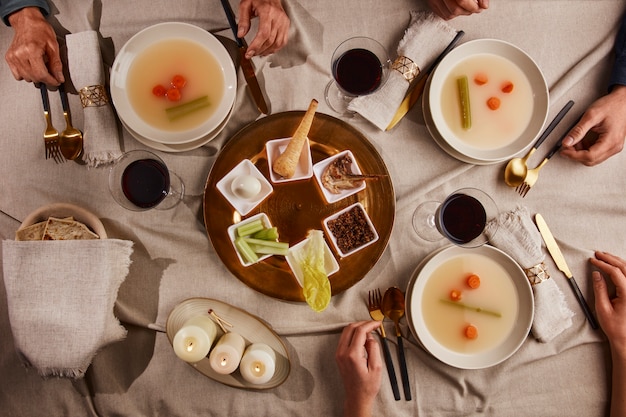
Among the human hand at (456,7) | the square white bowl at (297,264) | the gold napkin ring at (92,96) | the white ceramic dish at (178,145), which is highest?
the human hand at (456,7)

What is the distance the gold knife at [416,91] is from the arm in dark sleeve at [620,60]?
553 millimetres

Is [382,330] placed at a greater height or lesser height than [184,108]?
lesser

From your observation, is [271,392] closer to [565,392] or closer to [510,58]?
[565,392]

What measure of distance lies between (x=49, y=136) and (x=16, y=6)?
1.47ft

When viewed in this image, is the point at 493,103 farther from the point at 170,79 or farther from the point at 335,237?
the point at 170,79

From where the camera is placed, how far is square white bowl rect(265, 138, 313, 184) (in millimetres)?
1349

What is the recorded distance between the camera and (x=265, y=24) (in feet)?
4.46

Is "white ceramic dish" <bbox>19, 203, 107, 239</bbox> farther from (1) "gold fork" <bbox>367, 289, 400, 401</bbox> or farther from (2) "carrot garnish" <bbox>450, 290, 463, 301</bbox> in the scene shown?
(2) "carrot garnish" <bbox>450, 290, 463, 301</bbox>

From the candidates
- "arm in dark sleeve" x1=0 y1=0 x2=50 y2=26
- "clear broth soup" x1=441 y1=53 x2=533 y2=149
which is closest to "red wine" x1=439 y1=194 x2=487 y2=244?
"clear broth soup" x1=441 y1=53 x2=533 y2=149

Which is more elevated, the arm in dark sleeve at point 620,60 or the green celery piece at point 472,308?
the arm in dark sleeve at point 620,60

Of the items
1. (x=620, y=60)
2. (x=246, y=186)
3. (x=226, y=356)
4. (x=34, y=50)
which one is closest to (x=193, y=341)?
(x=226, y=356)

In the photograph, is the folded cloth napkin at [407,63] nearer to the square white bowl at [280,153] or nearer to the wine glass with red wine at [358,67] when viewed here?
the wine glass with red wine at [358,67]

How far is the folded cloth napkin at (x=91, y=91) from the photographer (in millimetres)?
1396

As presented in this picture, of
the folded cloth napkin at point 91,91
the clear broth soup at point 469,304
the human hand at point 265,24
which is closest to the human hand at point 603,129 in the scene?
the clear broth soup at point 469,304
